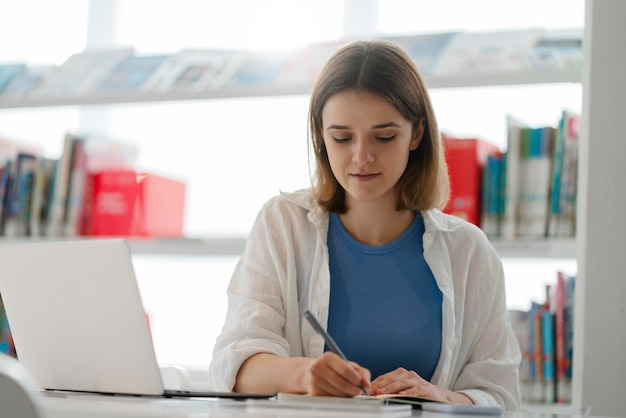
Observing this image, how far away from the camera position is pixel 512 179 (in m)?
2.17

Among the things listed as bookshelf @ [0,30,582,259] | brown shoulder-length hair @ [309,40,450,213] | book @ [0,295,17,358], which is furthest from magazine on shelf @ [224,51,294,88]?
book @ [0,295,17,358]

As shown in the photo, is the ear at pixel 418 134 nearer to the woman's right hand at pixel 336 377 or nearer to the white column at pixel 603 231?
the white column at pixel 603 231

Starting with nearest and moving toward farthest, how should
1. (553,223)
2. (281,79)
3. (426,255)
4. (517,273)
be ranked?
1. (426,255)
2. (553,223)
3. (281,79)
4. (517,273)

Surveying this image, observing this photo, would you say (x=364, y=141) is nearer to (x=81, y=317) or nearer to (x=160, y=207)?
(x=81, y=317)

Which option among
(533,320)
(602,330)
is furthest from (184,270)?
(602,330)

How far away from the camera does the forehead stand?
164 cm

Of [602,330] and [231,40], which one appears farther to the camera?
[231,40]

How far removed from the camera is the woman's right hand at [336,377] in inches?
46.8

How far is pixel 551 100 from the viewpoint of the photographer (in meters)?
2.58

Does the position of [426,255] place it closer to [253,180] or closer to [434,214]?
[434,214]

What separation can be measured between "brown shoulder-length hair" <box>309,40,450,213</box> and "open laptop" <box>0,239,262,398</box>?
66 cm

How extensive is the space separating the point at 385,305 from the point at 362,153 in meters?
0.31

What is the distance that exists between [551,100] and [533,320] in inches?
29.4

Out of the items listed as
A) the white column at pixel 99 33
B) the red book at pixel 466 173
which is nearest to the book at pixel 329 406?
the red book at pixel 466 173
